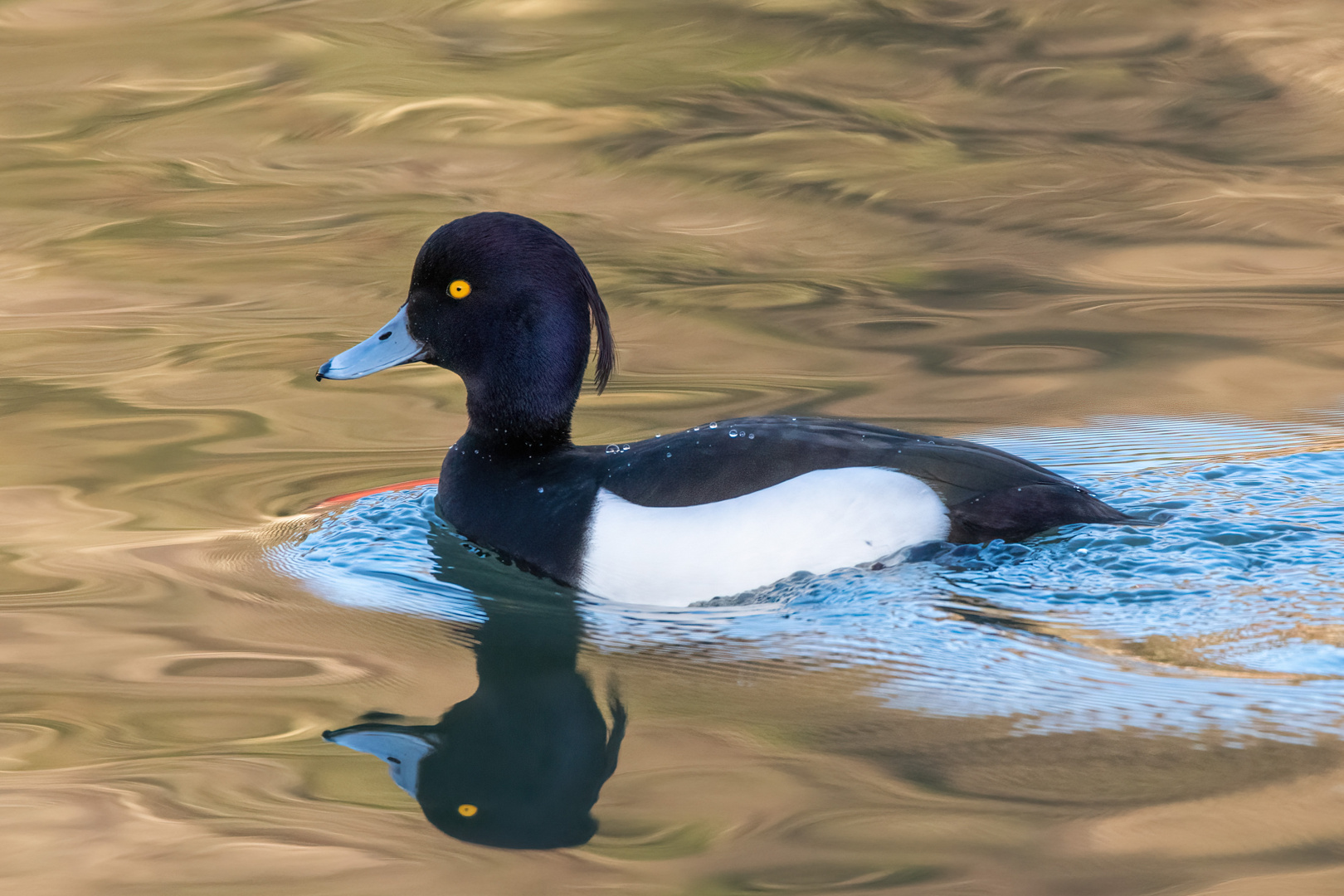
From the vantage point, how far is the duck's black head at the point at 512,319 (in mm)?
4645

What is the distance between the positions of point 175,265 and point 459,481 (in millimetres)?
3886

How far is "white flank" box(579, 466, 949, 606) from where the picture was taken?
417 cm

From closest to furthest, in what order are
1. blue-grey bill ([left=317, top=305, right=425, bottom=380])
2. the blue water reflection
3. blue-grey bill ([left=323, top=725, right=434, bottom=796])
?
blue-grey bill ([left=323, top=725, right=434, bottom=796]) < the blue water reflection < blue-grey bill ([left=317, top=305, right=425, bottom=380])

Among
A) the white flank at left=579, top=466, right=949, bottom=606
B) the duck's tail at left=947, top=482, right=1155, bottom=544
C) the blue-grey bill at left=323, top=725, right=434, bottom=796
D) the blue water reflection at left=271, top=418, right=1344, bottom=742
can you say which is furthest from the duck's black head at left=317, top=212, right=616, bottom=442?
the blue-grey bill at left=323, top=725, right=434, bottom=796

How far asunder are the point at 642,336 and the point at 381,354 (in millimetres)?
2270

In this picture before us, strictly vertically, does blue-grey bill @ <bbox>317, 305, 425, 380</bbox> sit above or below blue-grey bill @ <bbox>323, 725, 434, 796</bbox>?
above

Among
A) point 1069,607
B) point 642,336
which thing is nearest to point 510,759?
point 1069,607

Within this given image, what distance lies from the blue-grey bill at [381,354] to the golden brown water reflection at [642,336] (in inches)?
25.0

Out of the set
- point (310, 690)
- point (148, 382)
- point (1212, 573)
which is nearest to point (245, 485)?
point (148, 382)

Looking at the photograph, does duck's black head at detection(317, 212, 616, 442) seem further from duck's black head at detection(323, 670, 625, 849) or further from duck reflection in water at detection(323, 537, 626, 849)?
duck's black head at detection(323, 670, 625, 849)

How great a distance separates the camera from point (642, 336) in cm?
700

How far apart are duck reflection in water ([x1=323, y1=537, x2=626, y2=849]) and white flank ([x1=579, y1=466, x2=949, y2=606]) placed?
27 centimetres

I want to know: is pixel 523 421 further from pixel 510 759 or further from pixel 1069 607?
pixel 1069 607

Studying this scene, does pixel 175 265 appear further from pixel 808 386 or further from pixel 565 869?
pixel 565 869
